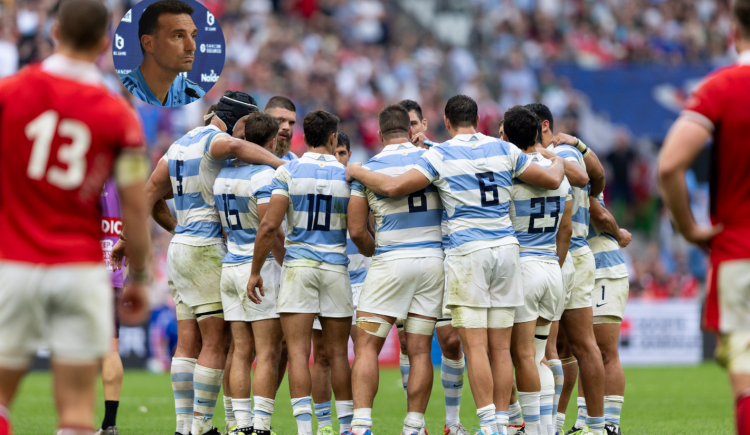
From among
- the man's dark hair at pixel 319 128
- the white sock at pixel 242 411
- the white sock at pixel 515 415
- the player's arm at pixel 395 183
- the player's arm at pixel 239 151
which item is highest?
the man's dark hair at pixel 319 128

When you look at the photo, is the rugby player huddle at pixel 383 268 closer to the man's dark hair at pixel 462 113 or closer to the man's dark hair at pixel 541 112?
the man's dark hair at pixel 462 113

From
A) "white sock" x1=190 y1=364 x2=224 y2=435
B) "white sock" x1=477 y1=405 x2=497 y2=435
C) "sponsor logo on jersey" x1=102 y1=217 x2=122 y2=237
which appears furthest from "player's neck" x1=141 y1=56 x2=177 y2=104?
"white sock" x1=477 y1=405 x2=497 y2=435

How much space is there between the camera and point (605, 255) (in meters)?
9.10

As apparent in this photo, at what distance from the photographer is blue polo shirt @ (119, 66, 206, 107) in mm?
8703

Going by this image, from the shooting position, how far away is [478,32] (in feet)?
82.8

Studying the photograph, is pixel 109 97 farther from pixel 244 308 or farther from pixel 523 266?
pixel 523 266

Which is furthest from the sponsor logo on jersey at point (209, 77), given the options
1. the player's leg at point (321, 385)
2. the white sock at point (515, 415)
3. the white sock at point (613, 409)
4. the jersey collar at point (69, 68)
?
the white sock at point (613, 409)

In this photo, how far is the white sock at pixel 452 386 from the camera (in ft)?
28.2

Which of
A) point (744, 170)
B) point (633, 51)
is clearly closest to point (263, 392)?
point (744, 170)

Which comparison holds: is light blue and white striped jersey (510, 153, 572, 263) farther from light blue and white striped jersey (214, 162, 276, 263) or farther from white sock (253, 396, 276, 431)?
white sock (253, 396, 276, 431)

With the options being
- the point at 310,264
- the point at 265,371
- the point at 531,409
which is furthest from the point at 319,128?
Answer: the point at 531,409

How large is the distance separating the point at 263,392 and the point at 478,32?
19.1 metres

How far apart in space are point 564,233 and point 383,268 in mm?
1734

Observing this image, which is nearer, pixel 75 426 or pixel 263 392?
pixel 75 426
